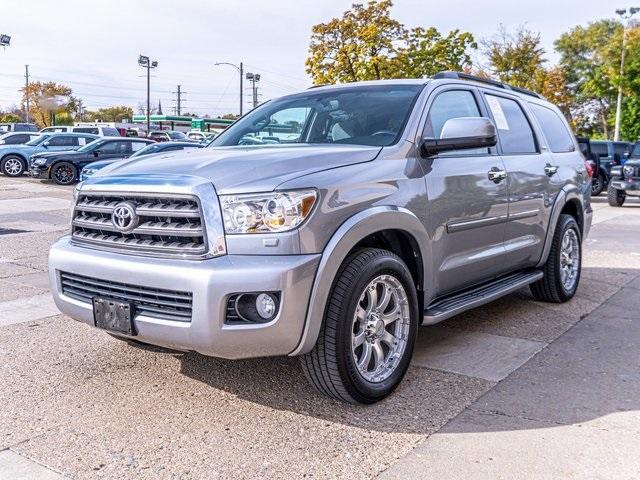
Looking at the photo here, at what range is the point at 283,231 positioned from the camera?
325 cm

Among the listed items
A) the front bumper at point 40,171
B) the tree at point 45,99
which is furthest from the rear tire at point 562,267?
the tree at point 45,99

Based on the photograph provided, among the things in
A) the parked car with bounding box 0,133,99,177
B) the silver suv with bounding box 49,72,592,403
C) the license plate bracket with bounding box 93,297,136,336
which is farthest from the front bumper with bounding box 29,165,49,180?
the license plate bracket with bounding box 93,297,136,336

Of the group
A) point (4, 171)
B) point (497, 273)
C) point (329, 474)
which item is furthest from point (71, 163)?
point (329, 474)

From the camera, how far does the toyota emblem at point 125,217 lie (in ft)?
11.5

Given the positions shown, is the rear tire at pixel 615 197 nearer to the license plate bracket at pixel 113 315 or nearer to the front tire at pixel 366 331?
the front tire at pixel 366 331

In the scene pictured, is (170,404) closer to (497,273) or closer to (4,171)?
(497,273)

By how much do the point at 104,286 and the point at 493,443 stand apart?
2.11m

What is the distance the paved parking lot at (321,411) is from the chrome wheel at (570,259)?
27.2 inches

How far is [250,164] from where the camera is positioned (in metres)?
3.51

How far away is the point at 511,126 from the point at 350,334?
8.88 ft

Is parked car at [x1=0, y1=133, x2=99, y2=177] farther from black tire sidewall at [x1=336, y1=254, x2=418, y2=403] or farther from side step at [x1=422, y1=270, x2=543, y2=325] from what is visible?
black tire sidewall at [x1=336, y1=254, x2=418, y2=403]

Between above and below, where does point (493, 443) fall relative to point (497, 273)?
below

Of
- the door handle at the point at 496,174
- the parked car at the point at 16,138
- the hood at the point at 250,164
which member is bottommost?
the parked car at the point at 16,138

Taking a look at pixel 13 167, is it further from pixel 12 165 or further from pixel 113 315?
pixel 113 315
